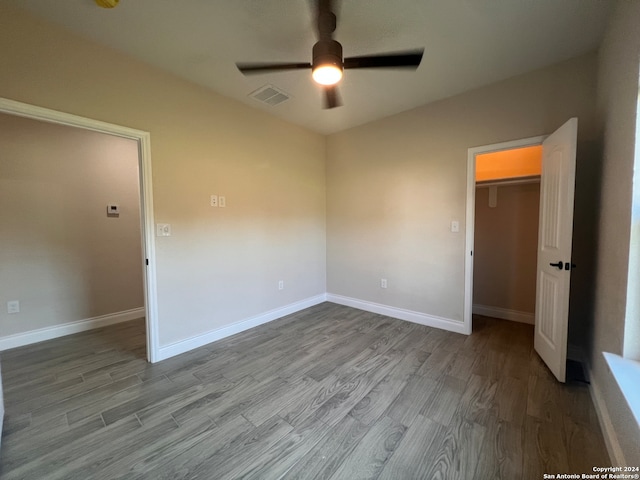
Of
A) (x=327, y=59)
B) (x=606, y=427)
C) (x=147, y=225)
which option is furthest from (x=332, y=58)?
(x=606, y=427)

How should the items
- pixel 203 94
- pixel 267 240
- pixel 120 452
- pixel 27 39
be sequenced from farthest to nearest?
pixel 267 240, pixel 203 94, pixel 27 39, pixel 120 452

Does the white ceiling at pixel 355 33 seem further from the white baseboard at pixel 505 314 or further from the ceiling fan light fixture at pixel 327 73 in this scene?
the white baseboard at pixel 505 314

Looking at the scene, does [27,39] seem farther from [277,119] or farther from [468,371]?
[468,371]

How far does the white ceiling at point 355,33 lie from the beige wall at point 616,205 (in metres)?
0.36

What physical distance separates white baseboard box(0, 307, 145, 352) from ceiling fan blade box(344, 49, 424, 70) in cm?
404

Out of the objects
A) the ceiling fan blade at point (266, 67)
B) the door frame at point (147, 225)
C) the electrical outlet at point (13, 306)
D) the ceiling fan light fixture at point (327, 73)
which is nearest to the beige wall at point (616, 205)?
the ceiling fan light fixture at point (327, 73)

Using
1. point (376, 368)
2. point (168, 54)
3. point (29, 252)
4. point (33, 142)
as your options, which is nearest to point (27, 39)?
point (168, 54)

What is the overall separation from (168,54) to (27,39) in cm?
86

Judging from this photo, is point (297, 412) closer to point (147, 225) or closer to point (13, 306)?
point (147, 225)

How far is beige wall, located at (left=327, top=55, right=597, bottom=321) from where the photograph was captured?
2.41 meters

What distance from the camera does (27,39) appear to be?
1.76 meters

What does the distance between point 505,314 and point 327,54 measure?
3.73 meters

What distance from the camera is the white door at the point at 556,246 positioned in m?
1.96

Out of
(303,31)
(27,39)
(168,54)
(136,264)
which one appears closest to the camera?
(27,39)
